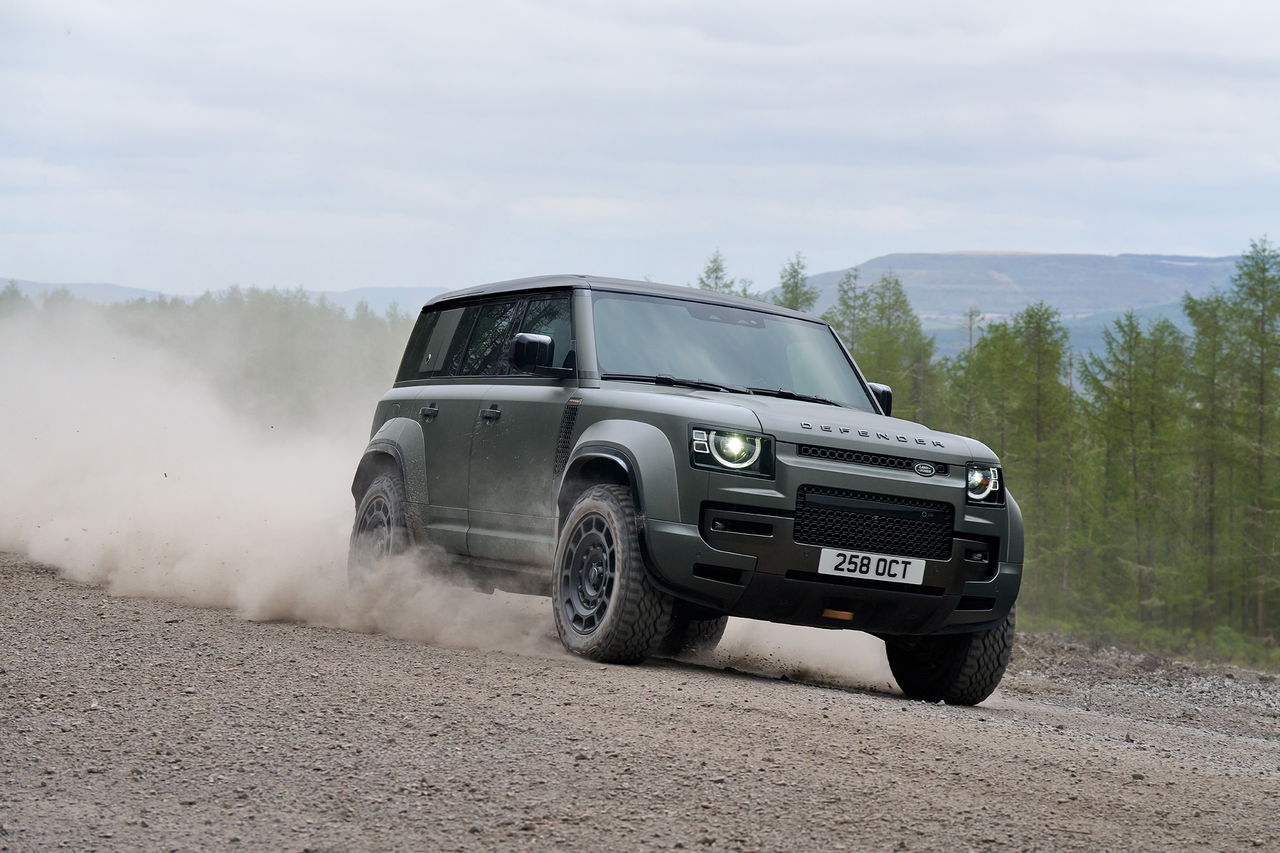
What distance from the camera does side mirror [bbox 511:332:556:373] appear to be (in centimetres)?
784

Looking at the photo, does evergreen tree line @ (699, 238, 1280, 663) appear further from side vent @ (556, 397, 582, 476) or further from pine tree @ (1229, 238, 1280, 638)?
side vent @ (556, 397, 582, 476)

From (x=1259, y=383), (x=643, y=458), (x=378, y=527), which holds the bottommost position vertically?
(x=378, y=527)

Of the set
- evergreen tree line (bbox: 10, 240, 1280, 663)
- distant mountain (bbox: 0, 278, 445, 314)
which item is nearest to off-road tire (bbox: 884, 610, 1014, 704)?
evergreen tree line (bbox: 10, 240, 1280, 663)

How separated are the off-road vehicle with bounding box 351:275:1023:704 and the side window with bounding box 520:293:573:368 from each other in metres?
0.02

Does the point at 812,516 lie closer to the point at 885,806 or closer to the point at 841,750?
the point at 841,750

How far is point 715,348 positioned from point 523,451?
1287 mm

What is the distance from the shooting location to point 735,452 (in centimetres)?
692

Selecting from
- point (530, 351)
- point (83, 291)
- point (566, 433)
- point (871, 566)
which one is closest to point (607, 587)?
point (566, 433)

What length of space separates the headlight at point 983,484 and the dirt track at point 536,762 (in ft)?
3.67

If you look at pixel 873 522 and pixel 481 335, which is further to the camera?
pixel 481 335

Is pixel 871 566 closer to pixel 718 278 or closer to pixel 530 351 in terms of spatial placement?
pixel 530 351

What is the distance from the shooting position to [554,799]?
4.33m

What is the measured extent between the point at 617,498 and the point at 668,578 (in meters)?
0.52

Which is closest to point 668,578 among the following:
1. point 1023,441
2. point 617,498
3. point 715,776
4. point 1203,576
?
point 617,498
